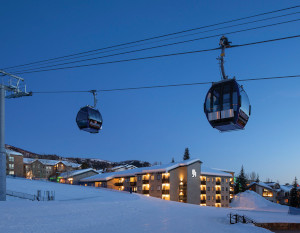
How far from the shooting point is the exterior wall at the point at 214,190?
212 ft

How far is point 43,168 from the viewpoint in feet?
422

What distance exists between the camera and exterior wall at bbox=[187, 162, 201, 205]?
59069mm

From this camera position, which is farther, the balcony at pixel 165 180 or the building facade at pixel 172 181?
the building facade at pixel 172 181

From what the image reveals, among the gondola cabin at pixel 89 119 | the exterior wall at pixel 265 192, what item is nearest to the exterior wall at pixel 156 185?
the gondola cabin at pixel 89 119

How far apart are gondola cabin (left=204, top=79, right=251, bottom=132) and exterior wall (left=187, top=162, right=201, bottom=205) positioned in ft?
150

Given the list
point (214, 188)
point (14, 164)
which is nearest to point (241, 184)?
point (214, 188)

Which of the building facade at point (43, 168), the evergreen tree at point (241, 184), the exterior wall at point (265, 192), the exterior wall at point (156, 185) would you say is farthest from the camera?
the building facade at point (43, 168)

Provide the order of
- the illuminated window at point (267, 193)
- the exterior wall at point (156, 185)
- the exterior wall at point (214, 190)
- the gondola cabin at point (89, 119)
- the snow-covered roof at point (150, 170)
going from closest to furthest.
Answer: the gondola cabin at point (89, 119) → the exterior wall at point (156, 185) → the snow-covered roof at point (150, 170) → the exterior wall at point (214, 190) → the illuminated window at point (267, 193)

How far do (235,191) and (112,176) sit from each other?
48178 millimetres

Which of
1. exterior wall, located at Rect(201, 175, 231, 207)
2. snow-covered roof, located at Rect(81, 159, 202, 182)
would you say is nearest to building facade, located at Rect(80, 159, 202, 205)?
snow-covered roof, located at Rect(81, 159, 202, 182)

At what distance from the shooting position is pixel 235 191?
9850cm

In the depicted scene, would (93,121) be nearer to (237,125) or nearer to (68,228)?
(68,228)

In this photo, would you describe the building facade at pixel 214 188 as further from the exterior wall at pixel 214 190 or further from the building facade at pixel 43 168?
the building facade at pixel 43 168

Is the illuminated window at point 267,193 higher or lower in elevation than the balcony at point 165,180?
lower
